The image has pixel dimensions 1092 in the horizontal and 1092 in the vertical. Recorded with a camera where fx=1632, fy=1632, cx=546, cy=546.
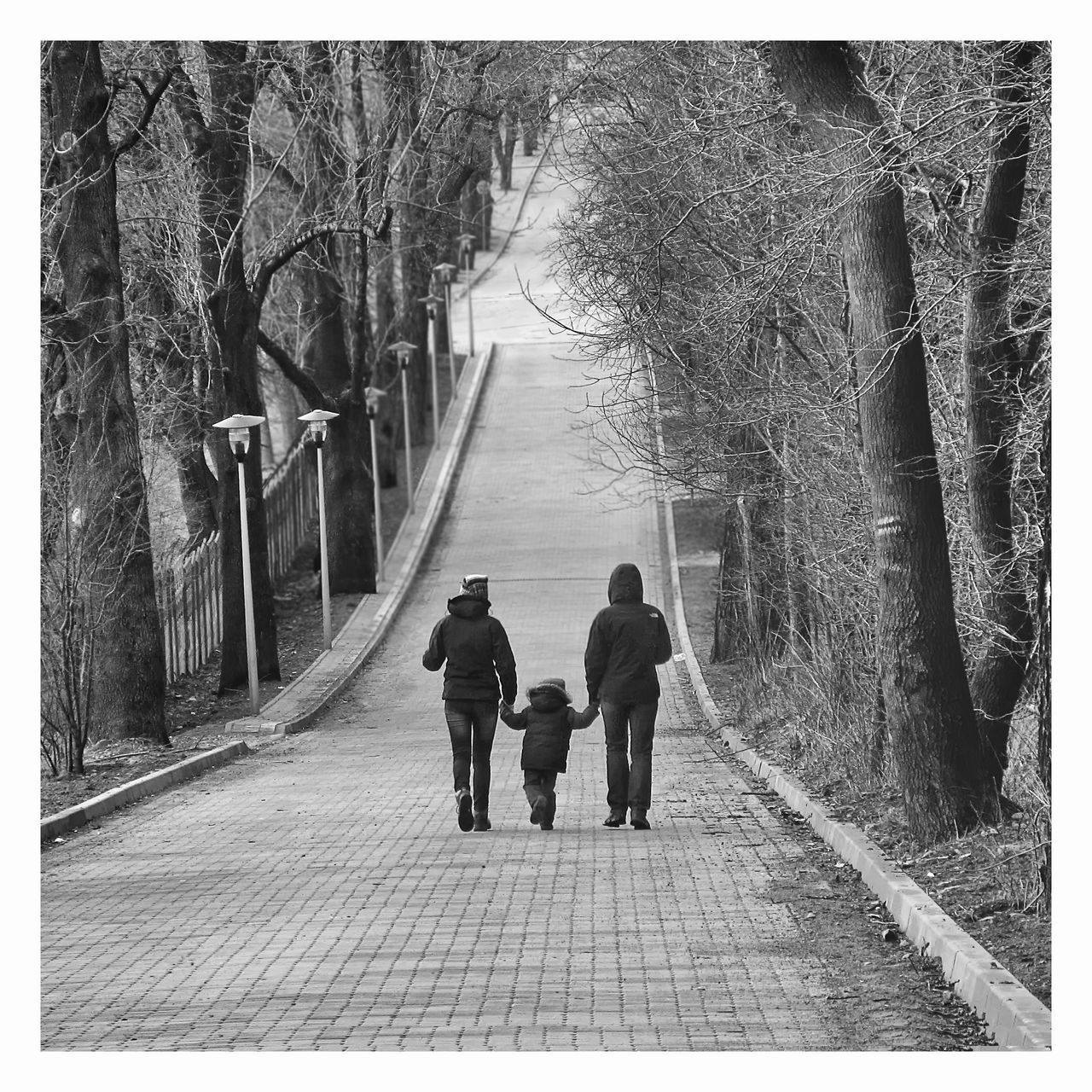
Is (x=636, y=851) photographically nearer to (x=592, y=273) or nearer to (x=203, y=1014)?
(x=203, y=1014)

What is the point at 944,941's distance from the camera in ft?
23.2

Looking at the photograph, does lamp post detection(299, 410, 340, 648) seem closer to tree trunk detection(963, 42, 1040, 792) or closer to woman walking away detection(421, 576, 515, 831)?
woman walking away detection(421, 576, 515, 831)

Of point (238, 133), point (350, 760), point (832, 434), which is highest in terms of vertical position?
point (238, 133)

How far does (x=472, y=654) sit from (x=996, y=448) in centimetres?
377

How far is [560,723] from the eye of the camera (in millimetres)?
10562

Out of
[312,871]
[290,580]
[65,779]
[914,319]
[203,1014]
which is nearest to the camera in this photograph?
[203,1014]

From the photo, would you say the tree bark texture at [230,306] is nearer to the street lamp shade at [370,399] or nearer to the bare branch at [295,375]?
the bare branch at [295,375]

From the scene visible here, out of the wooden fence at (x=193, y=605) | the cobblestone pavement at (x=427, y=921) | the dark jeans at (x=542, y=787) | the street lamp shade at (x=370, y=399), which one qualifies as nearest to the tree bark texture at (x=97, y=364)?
the cobblestone pavement at (x=427, y=921)

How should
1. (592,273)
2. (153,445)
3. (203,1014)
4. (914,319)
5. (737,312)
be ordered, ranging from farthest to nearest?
(153,445) < (592,273) < (737,312) < (914,319) < (203,1014)

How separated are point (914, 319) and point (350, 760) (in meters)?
7.94

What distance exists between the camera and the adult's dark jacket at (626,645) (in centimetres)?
1044

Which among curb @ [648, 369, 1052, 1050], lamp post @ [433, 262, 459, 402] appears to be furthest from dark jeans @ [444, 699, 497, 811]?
lamp post @ [433, 262, 459, 402]

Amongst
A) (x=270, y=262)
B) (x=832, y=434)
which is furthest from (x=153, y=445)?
(x=832, y=434)

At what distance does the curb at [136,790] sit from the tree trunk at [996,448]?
639 centimetres
